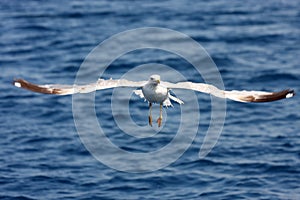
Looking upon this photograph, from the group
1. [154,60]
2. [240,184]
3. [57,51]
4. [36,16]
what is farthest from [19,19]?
[240,184]

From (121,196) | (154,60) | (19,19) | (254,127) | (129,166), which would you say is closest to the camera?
(121,196)

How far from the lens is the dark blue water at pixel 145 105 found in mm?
34688

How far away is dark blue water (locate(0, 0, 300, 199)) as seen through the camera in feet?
114

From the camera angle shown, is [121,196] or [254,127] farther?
[254,127]

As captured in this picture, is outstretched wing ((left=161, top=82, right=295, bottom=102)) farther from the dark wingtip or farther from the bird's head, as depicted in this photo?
the dark wingtip

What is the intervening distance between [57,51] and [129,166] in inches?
564

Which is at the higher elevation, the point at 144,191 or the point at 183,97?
the point at 183,97

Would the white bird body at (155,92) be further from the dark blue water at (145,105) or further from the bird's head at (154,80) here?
the dark blue water at (145,105)

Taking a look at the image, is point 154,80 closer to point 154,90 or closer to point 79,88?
point 154,90

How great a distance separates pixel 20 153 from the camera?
124ft

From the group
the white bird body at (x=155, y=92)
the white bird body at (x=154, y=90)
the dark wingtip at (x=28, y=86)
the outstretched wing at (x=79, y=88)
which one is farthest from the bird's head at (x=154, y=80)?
the dark wingtip at (x=28, y=86)

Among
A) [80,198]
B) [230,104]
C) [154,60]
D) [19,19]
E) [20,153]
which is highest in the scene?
[19,19]

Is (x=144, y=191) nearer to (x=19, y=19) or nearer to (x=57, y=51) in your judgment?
(x=57, y=51)

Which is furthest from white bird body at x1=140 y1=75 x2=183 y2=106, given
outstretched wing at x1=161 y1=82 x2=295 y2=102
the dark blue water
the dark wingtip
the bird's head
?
the dark blue water
